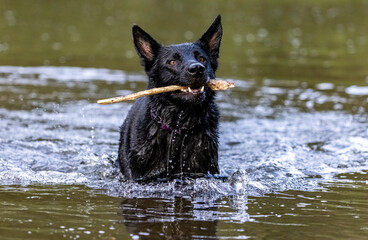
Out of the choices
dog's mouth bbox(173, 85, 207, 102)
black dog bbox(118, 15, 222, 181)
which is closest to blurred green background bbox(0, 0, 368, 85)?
black dog bbox(118, 15, 222, 181)

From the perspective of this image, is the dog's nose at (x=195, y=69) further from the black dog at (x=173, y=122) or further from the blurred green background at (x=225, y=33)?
the blurred green background at (x=225, y=33)

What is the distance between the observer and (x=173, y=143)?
7.28m

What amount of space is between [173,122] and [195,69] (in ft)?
2.61

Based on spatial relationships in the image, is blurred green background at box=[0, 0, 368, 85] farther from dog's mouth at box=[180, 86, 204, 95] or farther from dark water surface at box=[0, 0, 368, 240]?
dog's mouth at box=[180, 86, 204, 95]

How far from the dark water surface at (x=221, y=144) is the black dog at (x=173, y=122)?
0.28 m

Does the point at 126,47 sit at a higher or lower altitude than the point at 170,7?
lower

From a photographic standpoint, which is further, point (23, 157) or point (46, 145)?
point (46, 145)

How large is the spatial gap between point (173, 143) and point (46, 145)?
3040mm

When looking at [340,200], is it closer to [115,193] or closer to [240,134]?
[115,193]

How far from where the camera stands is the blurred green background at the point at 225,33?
17.5 m

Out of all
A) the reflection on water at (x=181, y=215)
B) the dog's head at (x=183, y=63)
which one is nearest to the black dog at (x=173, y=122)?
the dog's head at (x=183, y=63)

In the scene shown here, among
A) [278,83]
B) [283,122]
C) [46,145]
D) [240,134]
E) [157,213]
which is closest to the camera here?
[157,213]

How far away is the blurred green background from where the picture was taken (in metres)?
17.5

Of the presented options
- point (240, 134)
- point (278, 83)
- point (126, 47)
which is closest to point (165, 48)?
point (240, 134)
